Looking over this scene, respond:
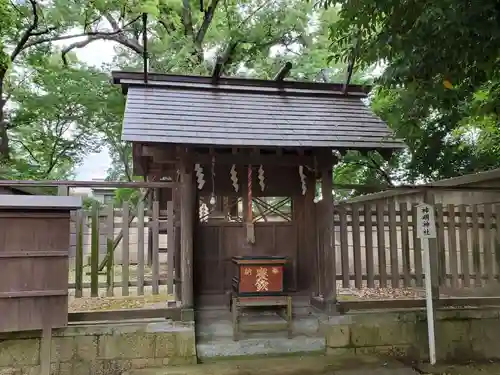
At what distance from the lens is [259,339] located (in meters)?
5.97

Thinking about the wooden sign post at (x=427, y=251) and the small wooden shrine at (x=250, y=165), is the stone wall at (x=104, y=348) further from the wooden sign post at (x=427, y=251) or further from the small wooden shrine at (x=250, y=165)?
the wooden sign post at (x=427, y=251)

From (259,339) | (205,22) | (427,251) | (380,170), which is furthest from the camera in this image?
(205,22)

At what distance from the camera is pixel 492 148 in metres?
9.59

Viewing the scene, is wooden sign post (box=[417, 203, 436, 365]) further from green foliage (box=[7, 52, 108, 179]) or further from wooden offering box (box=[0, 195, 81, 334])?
green foliage (box=[7, 52, 108, 179])

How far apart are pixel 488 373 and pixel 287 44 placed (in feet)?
41.2

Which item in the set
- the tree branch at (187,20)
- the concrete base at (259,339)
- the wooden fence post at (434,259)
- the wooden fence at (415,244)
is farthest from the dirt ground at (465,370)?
the tree branch at (187,20)

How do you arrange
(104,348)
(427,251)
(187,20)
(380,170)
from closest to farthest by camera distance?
(104,348) < (427,251) < (380,170) < (187,20)

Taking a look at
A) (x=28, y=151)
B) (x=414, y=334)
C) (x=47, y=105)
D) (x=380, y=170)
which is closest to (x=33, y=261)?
(x=414, y=334)

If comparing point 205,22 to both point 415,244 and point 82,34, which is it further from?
point 415,244

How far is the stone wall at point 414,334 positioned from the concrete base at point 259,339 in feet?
0.84

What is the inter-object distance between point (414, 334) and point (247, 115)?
427 cm

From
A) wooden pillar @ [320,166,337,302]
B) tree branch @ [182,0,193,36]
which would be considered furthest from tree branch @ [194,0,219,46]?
wooden pillar @ [320,166,337,302]

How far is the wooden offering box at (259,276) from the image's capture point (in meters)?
6.07

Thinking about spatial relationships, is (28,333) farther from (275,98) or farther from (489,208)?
(489,208)
